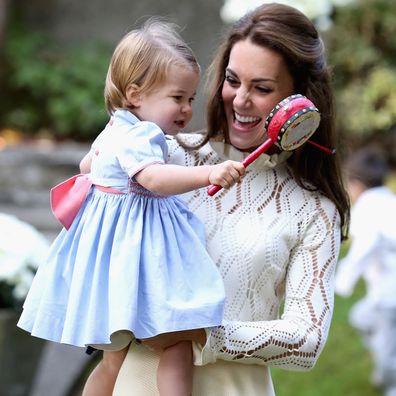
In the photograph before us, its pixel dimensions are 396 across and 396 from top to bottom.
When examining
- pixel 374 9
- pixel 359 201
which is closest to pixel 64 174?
pixel 359 201

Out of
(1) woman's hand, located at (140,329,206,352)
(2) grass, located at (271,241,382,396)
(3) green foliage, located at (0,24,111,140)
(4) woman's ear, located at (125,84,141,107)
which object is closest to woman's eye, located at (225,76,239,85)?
(4) woman's ear, located at (125,84,141,107)

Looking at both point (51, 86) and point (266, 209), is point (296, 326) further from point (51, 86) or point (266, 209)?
point (51, 86)

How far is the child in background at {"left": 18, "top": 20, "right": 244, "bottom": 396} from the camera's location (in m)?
2.40

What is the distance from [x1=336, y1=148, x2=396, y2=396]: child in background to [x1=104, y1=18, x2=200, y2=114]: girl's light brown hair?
10.2 feet

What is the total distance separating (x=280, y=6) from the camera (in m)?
2.69

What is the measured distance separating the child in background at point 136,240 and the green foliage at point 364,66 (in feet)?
31.3

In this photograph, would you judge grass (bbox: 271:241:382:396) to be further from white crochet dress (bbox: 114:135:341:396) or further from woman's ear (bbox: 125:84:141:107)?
woman's ear (bbox: 125:84:141:107)

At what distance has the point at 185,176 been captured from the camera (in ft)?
7.52

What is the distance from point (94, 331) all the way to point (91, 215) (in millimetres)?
292

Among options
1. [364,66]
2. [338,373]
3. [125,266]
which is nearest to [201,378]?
[125,266]

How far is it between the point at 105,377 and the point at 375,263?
3546 millimetres

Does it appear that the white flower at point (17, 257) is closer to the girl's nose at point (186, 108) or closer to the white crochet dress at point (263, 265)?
the white crochet dress at point (263, 265)

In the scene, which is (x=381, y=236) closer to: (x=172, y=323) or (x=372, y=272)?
(x=372, y=272)

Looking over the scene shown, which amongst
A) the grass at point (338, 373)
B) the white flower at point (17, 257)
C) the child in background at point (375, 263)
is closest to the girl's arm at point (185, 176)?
the white flower at point (17, 257)
